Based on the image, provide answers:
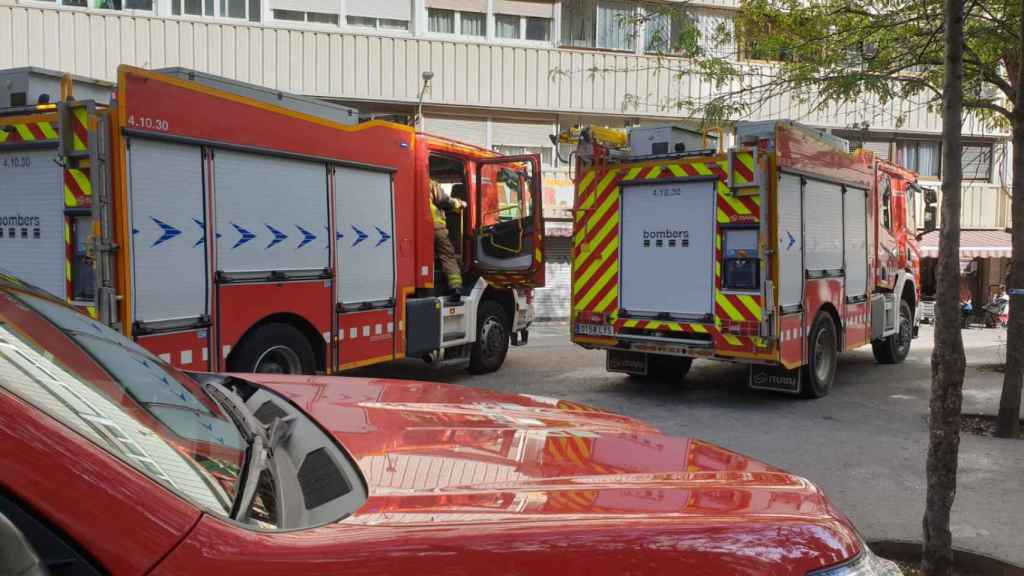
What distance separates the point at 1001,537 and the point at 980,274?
23385mm

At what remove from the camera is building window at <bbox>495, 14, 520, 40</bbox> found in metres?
19.4

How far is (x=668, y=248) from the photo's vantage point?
9094 millimetres

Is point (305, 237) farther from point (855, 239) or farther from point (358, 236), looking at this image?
point (855, 239)

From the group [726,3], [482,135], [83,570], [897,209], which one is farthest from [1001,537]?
[726,3]

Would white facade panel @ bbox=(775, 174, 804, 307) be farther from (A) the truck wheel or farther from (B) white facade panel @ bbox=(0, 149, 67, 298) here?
(B) white facade panel @ bbox=(0, 149, 67, 298)

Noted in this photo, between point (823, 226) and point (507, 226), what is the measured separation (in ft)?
12.7

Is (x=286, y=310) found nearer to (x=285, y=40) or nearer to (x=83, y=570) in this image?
(x=83, y=570)

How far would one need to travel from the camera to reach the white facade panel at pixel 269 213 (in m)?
6.53

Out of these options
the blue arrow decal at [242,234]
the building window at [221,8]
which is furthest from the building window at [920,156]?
the blue arrow decal at [242,234]

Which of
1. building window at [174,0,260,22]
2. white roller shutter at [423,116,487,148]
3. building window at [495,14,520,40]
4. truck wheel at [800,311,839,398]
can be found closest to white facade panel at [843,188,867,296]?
truck wheel at [800,311,839,398]

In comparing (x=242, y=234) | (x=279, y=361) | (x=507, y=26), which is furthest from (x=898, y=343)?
(x=507, y=26)

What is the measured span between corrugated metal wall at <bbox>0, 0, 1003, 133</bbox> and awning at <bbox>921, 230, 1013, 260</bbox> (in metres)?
5.05

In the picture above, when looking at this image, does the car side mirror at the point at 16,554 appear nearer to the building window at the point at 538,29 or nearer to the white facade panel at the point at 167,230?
the white facade panel at the point at 167,230

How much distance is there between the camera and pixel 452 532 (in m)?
1.58
